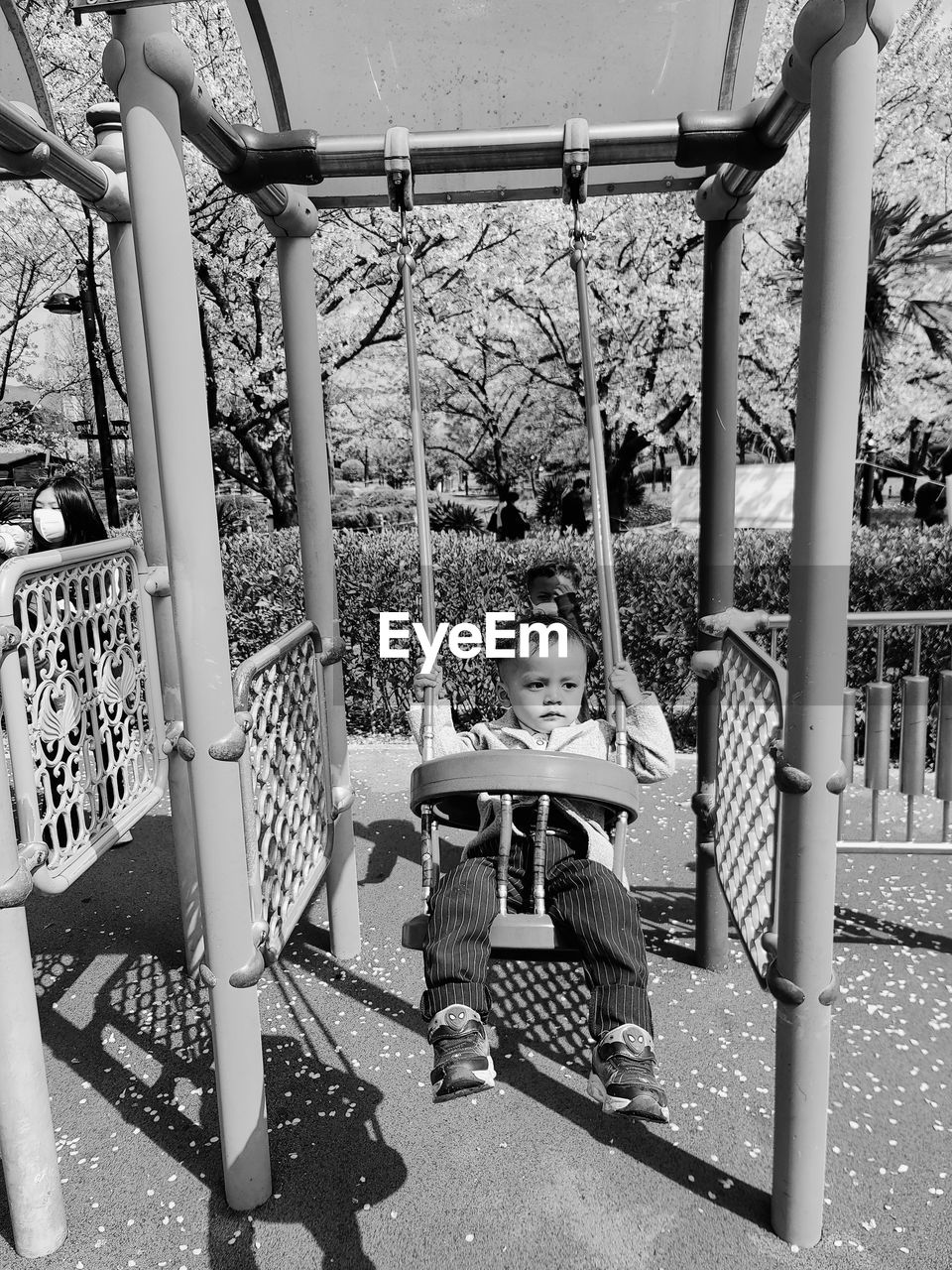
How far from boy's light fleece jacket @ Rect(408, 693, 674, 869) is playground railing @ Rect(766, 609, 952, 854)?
0.51 metres

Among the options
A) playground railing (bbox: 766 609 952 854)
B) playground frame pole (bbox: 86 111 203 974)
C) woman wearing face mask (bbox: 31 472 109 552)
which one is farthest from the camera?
woman wearing face mask (bbox: 31 472 109 552)

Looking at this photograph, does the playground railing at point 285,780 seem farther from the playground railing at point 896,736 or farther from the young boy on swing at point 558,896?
the playground railing at point 896,736

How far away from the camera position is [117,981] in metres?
3.25

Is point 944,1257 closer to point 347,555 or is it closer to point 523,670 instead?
point 523,670

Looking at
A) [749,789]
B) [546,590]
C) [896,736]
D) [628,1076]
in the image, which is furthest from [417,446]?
[896,736]

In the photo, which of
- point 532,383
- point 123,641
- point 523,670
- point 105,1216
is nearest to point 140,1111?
point 105,1216

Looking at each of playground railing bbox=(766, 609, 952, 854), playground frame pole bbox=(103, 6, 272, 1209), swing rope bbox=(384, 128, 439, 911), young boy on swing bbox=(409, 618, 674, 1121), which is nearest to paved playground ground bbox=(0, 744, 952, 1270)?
playground frame pole bbox=(103, 6, 272, 1209)

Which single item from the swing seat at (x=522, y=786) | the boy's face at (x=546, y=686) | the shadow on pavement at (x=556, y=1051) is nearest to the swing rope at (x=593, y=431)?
the boy's face at (x=546, y=686)

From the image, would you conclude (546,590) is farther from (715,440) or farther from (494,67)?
(494,67)

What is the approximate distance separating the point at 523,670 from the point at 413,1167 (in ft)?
4.26

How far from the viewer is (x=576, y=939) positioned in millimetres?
2150

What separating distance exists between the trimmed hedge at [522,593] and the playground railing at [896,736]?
0.03m

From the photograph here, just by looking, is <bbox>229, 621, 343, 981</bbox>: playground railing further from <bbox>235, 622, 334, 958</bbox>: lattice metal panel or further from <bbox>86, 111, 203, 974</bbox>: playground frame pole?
<bbox>86, 111, 203, 974</bbox>: playground frame pole

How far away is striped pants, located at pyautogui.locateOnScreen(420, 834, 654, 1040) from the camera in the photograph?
6.74 feet
